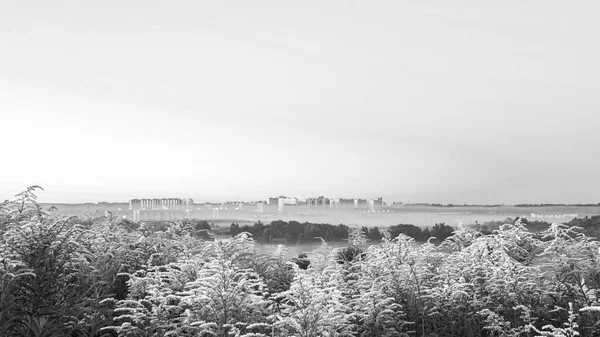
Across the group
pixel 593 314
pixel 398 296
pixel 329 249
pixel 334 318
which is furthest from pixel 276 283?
pixel 593 314

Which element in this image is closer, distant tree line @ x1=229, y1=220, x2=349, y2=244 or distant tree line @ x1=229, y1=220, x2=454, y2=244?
distant tree line @ x1=229, y1=220, x2=454, y2=244

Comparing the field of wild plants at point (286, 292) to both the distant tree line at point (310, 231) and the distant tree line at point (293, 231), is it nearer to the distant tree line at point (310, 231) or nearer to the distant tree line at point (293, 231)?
the distant tree line at point (310, 231)

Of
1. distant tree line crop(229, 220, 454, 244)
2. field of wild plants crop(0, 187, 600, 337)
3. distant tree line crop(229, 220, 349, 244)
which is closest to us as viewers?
field of wild plants crop(0, 187, 600, 337)

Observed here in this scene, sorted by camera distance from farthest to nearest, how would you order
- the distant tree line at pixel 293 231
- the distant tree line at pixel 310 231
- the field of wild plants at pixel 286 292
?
1. the distant tree line at pixel 293 231
2. the distant tree line at pixel 310 231
3. the field of wild plants at pixel 286 292

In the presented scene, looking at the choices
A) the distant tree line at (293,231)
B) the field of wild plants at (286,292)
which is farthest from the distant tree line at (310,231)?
the field of wild plants at (286,292)

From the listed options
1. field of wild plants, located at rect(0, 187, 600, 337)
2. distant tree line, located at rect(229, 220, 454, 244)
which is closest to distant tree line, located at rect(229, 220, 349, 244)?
distant tree line, located at rect(229, 220, 454, 244)

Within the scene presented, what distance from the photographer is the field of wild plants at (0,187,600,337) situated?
20.3ft

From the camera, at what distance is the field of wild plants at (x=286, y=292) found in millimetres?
6195

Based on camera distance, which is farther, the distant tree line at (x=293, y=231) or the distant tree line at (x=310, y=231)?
the distant tree line at (x=293, y=231)

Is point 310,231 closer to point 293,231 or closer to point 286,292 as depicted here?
point 293,231

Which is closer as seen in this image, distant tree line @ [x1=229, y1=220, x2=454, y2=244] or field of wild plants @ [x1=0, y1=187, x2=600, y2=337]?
field of wild plants @ [x1=0, y1=187, x2=600, y2=337]

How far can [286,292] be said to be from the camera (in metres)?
6.03

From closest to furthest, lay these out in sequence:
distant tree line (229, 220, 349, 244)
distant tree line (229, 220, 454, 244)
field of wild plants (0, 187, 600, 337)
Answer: field of wild plants (0, 187, 600, 337) < distant tree line (229, 220, 454, 244) < distant tree line (229, 220, 349, 244)

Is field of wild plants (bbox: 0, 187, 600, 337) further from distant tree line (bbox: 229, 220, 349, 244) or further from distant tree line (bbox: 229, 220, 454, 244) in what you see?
distant tree line (bbox: 229, 220, 349, 244)
